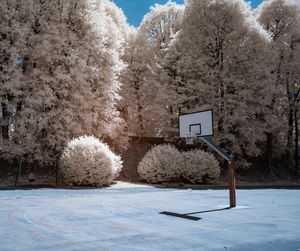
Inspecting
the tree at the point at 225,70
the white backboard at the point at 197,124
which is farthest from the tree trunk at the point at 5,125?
→ the white backboard at the point at 197,124

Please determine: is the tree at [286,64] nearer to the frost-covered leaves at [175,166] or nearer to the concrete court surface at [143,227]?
the frost-covered leaves at [175,166]

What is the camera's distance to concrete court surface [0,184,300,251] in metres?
6.53

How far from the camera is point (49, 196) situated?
15539mm

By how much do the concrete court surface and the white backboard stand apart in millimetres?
2809

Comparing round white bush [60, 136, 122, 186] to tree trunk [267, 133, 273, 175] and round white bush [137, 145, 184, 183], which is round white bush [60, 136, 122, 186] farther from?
tree trunk [267, 133, 273, 175]

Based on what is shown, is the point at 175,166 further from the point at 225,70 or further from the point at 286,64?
the point at 286,64

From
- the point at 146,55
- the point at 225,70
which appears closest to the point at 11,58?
the point at 146,55

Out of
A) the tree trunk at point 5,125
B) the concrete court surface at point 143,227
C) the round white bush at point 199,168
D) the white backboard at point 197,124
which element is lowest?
the concrete court surface at point 143,227

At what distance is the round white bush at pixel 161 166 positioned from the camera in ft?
76.3

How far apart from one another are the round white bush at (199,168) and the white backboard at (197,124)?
308 inches

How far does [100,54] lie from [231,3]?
10.9m

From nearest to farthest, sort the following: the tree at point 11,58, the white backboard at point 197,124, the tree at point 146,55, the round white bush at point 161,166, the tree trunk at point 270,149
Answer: the white backboard at point 197,124, the tree at point 11,58, the round white bush at point 161,166, the tree trunk at point 270,149, the tree at point 146,55

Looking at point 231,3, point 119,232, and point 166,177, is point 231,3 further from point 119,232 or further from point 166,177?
point 119,232

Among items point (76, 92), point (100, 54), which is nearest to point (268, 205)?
point (76, 92)
